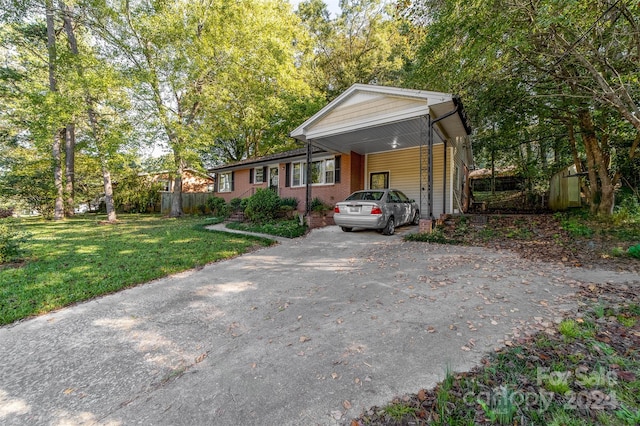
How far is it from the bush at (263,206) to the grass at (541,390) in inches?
390

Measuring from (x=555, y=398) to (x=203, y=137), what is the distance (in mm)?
16734

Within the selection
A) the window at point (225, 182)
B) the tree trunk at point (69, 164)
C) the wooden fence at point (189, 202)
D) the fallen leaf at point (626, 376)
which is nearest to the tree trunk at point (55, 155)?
the tree trunk at point (69, 164)

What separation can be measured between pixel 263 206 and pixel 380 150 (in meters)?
6.58

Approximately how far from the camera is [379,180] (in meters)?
13.6

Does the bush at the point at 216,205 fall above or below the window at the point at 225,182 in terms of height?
below

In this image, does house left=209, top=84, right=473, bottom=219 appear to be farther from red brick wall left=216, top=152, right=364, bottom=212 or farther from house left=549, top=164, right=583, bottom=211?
house left=549, top=164, right=583, bottom=211

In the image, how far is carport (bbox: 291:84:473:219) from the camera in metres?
8.12

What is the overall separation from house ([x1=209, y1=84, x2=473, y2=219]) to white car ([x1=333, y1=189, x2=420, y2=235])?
46.9 inches

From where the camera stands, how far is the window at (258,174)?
1757 centimetres

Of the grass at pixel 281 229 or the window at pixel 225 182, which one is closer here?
the grass at pixel 281 229

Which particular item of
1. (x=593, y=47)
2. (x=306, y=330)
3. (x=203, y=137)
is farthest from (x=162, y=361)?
(x=203, y=137)

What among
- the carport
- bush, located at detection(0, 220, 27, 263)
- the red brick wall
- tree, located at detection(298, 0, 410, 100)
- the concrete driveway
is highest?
tree, located at detection(298, 0, 410, 100)

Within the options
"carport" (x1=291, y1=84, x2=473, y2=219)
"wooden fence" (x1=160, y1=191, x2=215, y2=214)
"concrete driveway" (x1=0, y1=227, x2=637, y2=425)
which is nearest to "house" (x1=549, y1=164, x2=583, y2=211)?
"carport" (x1=291, y1=84, x2=473, y2=219)

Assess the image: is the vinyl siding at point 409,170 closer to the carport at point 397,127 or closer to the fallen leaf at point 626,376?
the carport at point 397,127
